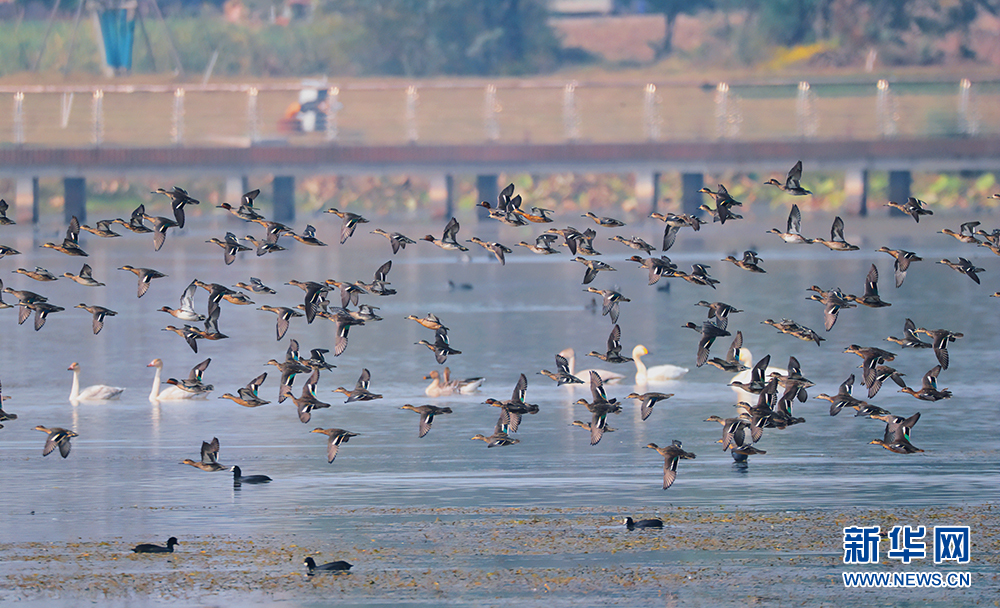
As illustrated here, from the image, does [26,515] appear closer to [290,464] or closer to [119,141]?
[290,464]

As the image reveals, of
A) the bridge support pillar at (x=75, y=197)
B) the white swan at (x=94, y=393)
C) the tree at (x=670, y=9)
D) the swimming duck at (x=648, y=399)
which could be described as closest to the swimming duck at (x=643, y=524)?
the swimming duck at (x=648, y=399)

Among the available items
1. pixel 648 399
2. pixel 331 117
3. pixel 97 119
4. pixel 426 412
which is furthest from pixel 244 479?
pixel 97 119

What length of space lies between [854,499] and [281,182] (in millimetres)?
59737

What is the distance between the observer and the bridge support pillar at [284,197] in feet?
261

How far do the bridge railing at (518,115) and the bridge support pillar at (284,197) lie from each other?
7.27 feet

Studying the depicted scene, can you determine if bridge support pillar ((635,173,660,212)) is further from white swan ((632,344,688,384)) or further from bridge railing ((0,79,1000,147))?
white swan ((632,344,688,384))

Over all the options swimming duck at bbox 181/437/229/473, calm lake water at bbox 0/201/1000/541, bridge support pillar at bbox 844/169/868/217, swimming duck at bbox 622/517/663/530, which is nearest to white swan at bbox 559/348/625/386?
calm lake water at bbox 0/201/1000/541

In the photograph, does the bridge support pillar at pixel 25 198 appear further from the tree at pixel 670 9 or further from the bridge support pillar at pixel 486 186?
the tree at pixel 670 9

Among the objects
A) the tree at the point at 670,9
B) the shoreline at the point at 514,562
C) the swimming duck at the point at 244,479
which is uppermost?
the tree at the point at 670,9

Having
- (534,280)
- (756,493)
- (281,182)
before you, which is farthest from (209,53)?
(756,493)

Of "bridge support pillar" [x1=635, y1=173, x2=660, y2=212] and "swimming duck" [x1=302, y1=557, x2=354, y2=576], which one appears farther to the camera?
"bridge support pillar" [x1=635, y1=173, x2=660, y2=212]

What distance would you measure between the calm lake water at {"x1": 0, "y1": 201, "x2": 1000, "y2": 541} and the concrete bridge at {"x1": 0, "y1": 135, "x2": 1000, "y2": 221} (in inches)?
554

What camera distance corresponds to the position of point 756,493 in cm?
2295

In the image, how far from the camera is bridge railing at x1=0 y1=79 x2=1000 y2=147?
263 feet
